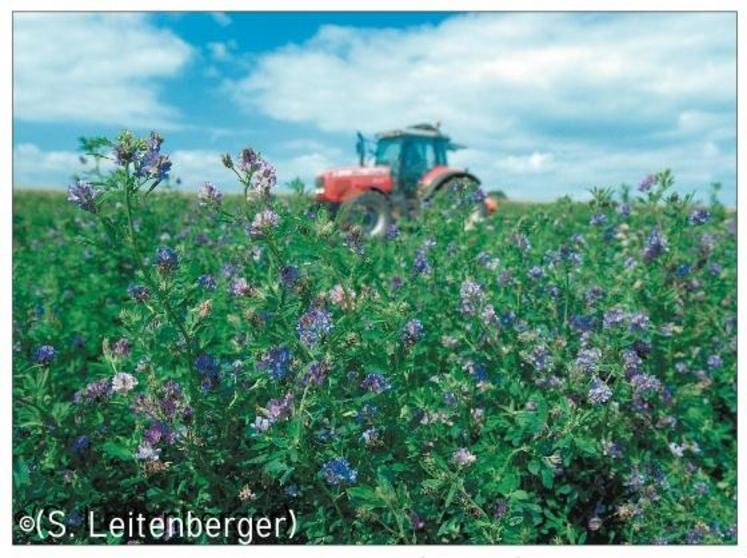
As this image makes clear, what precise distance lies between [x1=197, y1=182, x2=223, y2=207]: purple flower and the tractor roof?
1282 centimetres

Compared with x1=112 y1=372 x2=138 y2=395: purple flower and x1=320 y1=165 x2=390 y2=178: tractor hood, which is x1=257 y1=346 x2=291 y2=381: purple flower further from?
x1=320 y1=165 x2=390 y2=178: tractor hood

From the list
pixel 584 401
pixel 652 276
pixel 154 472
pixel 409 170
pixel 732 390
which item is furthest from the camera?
pixel 409 170

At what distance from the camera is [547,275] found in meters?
4.16

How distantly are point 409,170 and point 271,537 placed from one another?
1268 centimetres

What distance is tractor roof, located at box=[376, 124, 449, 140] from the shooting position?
50.5 feet

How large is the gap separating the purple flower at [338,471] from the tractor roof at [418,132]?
13142mm

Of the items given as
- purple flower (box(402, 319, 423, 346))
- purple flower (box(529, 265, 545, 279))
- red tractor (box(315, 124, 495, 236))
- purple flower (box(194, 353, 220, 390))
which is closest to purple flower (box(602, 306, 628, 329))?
purple flower (box(529, 265, 545, 279))

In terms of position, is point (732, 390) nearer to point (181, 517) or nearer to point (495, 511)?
point (495, 511)

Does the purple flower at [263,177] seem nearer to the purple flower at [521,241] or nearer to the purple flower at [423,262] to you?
the purple flower at [423,262]

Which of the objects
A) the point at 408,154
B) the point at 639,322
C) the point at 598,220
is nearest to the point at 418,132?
the point at 408,154

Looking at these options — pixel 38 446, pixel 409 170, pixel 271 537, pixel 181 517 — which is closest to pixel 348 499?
pixel 271 537

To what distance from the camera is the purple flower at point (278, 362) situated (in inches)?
102

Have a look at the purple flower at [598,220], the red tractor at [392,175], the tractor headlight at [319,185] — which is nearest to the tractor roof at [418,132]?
the red tractor at [392,175]

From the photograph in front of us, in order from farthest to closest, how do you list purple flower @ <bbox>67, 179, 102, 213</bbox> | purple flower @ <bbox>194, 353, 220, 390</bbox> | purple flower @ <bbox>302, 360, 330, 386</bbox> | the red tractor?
the red tractor
purple flower @ <bbox>194, 353, 220, 390</bbox>
purple flower @ <bbox>67, 179, 102, 213</bbox>
purple flower @ <bbox>302, 360, 330, 386</bbox>
